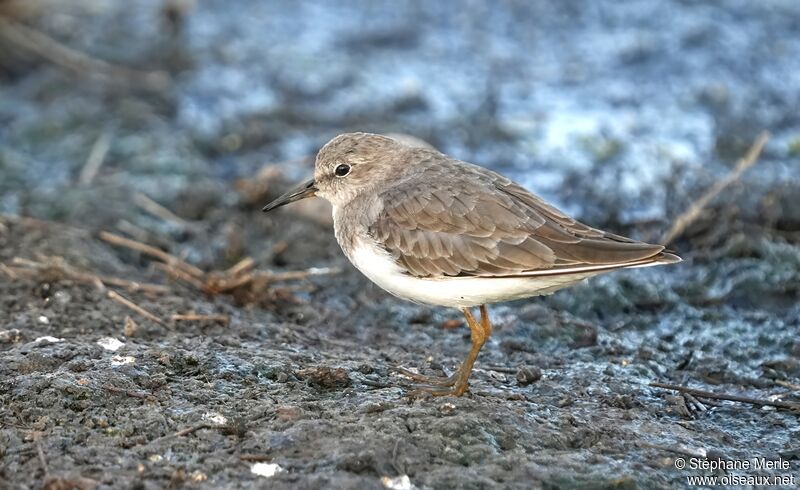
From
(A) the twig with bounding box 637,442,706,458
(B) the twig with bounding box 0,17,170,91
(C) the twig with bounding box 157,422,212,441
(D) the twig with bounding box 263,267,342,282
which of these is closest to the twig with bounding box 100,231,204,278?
(D) the twig with bounding box 263,267,342,282

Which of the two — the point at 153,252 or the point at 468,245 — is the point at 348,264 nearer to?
the point at 153,252

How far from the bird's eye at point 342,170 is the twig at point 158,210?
7.73ft

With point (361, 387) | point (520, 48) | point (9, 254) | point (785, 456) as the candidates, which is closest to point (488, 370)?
point (361, 387)

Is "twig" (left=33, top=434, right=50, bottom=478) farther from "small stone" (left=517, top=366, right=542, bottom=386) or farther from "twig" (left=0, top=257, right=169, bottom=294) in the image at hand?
"small stone" (left=517, top=366, right=542, bottom=386)

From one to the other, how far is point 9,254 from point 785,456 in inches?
179

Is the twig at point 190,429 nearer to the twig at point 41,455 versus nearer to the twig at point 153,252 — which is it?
the twig at point 41,455

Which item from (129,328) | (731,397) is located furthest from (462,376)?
(129,328)

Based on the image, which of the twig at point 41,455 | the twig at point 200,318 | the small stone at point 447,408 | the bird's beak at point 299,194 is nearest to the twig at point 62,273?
the twig at point 200,318

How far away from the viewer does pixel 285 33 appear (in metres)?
11.4

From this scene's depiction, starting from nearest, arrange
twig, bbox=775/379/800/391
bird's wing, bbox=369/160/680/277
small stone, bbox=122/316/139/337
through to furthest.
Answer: bird's wing, bbox=369/160/680/277 → twig, bbox=775/379/800/391 → small stone, bbox=122/316/139/337

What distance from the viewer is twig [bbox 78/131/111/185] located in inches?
326

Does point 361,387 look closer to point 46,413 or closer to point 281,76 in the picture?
point 46,413

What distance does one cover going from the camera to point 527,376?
521 cm

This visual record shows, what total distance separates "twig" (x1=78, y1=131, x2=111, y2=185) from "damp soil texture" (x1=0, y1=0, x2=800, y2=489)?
0.03 metres
